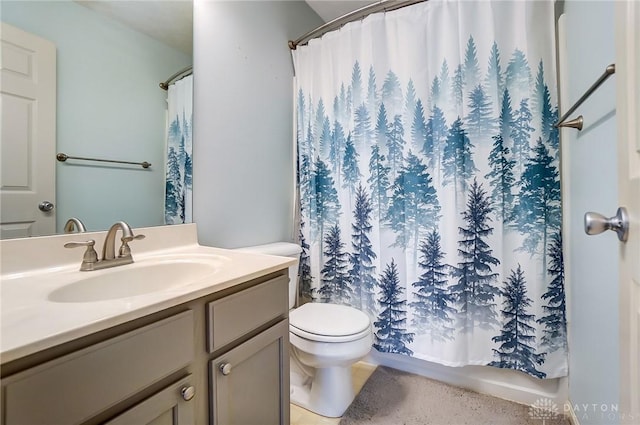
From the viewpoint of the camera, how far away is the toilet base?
4.41ft

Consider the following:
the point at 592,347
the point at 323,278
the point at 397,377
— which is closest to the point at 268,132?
the point at 323,278

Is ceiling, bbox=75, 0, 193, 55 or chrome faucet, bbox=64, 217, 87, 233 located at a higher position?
ceiling, bbox=75, 0, 193, 55

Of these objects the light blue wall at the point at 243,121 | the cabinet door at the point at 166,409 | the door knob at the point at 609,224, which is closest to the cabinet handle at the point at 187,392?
the cabinet door at the point at 166,409

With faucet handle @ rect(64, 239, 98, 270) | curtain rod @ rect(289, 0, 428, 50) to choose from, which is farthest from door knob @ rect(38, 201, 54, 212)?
curtain rod @ rect(289, 0, 428, 50)

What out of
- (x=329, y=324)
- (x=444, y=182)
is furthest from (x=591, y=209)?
(x=329, y=324)

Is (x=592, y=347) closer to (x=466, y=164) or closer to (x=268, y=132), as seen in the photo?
(x=466, y=164)

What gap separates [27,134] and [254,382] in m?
1.01

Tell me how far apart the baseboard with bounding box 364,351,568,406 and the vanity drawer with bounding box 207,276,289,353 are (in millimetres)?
1118

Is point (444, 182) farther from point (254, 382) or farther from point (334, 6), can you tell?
point (334, 6)

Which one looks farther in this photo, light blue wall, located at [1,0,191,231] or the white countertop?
light blue wall, located at [1,0,191,231]

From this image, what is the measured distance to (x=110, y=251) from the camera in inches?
36.5

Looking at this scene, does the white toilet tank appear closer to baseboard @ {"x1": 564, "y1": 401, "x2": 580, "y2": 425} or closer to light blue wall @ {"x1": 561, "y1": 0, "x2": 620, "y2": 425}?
light blue wall @ {"x1": 561, "y1": 0, "x2": 620, "y2": 425}

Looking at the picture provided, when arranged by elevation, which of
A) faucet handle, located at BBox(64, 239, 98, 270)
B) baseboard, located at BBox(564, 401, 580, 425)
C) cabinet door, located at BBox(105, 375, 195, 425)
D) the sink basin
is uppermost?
faucet handle, located at BBox(64, 239, 98, 270)

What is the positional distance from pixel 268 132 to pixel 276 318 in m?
1.15
